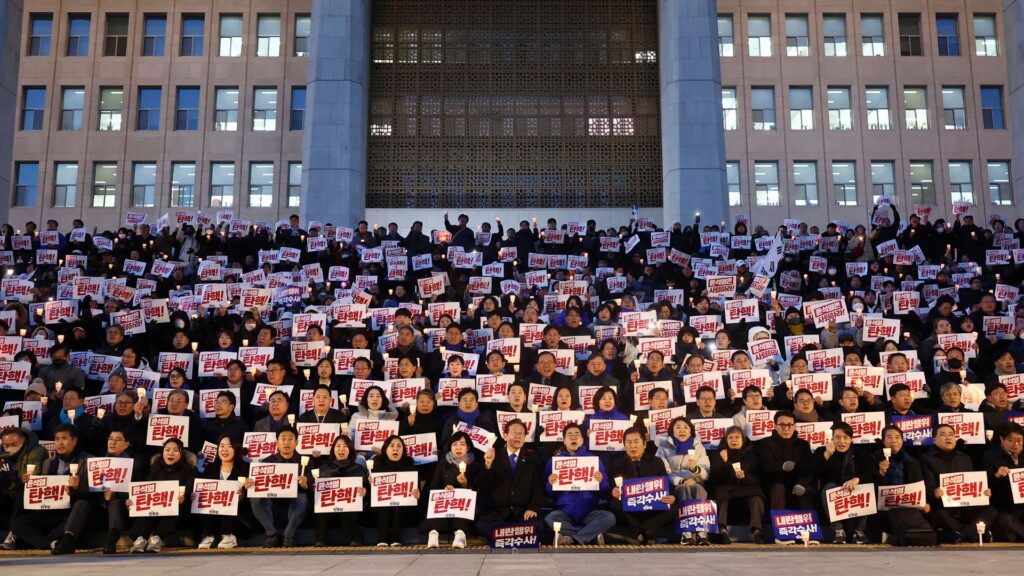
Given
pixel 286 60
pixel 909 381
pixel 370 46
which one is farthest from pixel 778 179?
pixel 909 381

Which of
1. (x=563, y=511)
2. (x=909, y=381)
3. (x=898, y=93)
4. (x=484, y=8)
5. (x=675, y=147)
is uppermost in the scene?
(x=484, y=8)

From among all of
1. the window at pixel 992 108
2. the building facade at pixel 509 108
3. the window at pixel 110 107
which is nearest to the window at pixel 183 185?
the building facade at pixel 509 108

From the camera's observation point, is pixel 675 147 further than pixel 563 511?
Yes

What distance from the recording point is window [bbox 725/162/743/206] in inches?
1292

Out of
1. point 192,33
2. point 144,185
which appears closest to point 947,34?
point 192,33

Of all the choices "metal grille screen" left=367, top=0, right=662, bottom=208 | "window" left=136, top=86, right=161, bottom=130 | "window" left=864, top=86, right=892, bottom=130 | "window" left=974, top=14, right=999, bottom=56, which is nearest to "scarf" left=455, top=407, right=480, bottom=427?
"metal grille screen" left=367, top=0, right=662, bottom=208

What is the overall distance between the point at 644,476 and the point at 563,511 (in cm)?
96

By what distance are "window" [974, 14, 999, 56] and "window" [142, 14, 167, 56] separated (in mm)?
30442

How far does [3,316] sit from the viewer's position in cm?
1441

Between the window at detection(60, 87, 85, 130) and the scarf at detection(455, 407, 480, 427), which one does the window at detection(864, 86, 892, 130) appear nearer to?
the scarf at detection(455, 407, 480, 427)

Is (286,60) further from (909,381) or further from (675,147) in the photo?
(909,381)

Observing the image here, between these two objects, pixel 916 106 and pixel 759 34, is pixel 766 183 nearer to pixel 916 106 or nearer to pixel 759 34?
pixel 759 34

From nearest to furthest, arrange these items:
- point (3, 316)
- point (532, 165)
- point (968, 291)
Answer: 1. point (3, 316)
2. point (968, 291)
3. point (532, 165)

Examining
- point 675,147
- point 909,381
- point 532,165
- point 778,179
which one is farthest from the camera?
point 778,179
